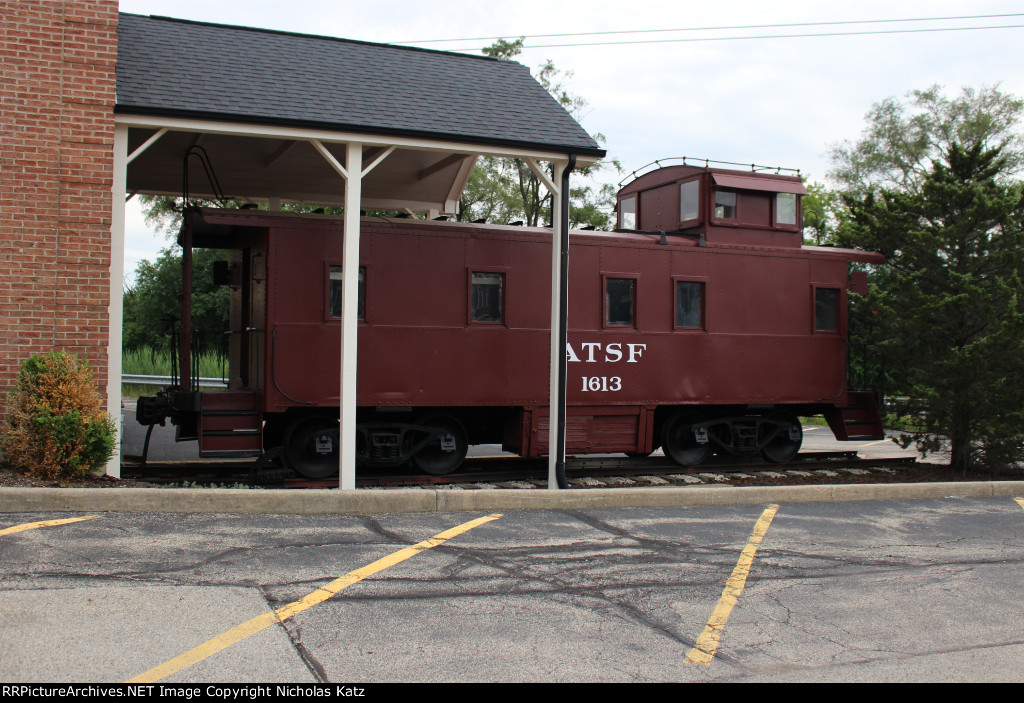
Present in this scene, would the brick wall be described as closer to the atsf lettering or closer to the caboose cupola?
the atsf lettering

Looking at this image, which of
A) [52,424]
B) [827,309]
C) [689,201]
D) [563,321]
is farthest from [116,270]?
[827,309]

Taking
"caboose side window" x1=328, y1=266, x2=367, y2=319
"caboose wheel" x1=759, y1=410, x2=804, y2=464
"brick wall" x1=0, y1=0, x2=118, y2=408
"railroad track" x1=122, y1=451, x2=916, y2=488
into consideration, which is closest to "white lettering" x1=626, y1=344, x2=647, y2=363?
"railroad track" x1=122, y1=451, x2=916, y2=488

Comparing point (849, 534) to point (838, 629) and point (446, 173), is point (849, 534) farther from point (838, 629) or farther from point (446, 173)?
point (446, 173)

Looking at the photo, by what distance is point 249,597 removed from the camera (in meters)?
5.13

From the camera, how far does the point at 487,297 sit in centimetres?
1090

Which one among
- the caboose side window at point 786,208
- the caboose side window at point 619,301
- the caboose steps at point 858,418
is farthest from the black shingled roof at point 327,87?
the caboose steps at point 858,418

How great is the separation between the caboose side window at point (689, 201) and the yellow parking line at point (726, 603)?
5.67 meters

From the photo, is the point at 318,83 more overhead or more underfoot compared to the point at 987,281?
more overhead

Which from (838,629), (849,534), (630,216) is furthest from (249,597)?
(630,216)

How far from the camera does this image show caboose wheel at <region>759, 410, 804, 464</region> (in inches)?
500

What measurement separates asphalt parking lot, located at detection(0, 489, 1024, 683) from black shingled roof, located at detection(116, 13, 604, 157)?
4002 millimetres

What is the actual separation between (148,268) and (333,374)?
2607 centimetres

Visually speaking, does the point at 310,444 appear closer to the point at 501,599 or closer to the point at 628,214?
the point at 501,599

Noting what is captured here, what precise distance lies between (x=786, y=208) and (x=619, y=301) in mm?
3144
